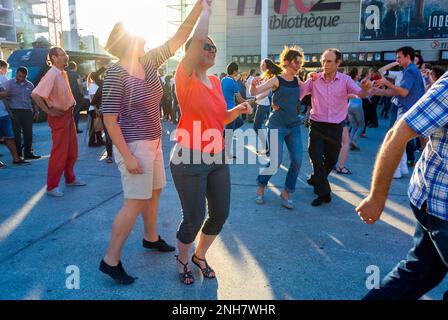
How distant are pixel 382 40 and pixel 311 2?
6.00 m

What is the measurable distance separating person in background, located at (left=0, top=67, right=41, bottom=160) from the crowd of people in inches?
106

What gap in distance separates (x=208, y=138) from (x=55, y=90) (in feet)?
10.8

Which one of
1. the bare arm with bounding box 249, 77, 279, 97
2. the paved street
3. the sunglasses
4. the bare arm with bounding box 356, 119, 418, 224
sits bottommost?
the paved street

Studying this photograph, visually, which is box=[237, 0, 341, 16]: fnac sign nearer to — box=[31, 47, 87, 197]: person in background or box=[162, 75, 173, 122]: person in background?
box=[162, 75, 173, 122]: person in background

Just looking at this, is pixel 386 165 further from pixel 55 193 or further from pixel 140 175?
pixel 55 193

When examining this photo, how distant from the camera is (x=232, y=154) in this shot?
7895 millimetres

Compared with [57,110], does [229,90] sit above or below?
above

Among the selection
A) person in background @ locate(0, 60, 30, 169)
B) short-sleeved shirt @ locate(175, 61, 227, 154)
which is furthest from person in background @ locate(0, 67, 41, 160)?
short-sleeved shirt @ locate(175, 61, 227, 154)

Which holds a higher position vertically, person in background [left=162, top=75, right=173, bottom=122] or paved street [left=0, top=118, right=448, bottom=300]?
person in background [left=162, top=75, right=173, bottom=122]

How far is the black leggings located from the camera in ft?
8.86

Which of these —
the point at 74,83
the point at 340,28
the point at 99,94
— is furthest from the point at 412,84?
the point at 340,28

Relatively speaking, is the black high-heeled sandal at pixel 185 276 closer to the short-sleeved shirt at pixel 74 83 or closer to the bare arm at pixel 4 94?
the bare arm at pixel 4 94

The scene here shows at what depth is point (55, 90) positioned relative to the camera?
5.05 metres
